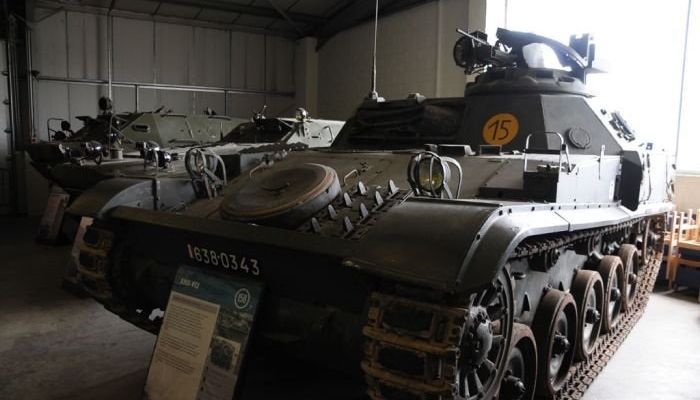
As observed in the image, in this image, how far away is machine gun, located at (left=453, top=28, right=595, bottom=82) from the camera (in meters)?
4.93

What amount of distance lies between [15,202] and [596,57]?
1302cm

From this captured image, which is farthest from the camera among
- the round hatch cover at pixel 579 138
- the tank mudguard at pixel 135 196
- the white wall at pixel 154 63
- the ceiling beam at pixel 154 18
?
the white wall at pixel 154 63

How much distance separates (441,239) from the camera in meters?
2.35

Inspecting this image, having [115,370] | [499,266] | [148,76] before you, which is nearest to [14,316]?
[115,370]

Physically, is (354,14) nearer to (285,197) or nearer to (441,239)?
(285,197)

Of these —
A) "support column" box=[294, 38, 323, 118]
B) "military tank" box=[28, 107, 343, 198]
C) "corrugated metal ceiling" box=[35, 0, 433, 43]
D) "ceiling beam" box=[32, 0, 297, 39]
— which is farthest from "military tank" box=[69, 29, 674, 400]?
"support column" box=[294, 38, 323, 118]

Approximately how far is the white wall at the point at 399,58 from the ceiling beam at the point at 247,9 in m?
0.80

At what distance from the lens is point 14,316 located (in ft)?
19.8

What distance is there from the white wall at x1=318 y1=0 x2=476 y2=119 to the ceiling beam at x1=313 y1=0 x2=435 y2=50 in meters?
0.12

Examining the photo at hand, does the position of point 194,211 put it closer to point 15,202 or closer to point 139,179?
point 139,179

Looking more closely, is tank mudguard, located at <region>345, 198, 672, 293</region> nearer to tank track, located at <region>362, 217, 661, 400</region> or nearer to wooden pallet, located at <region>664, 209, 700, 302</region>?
tank track, located at <region>362, 217, 661, 400</region>

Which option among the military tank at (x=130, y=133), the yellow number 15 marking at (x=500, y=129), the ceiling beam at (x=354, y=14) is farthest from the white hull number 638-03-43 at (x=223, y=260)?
the ceiling beam at (x=354, y=14)

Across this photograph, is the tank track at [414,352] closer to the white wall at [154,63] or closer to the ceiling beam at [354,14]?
the ceiling beam at [354,14]

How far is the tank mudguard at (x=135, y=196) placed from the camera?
4102 millimetres
